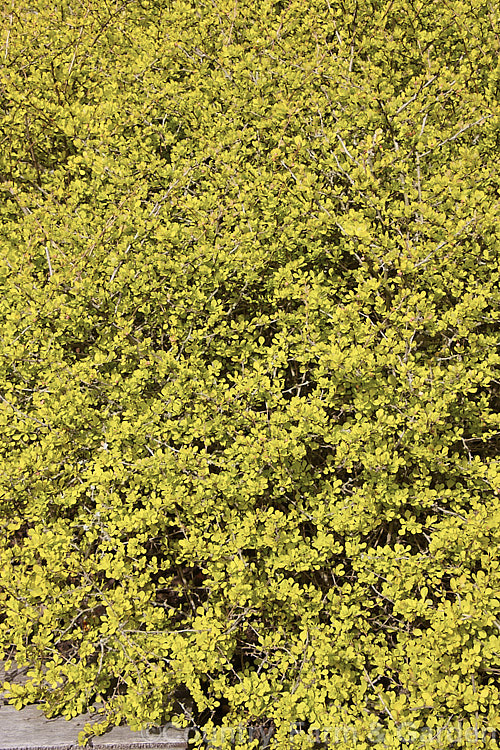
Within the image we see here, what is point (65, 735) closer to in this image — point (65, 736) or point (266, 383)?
point (65, 736)

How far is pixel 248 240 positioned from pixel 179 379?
71 cm

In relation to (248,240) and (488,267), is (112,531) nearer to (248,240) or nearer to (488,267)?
(248,240)

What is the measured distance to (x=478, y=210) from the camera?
254cm

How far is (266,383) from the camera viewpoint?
2617 millimetres

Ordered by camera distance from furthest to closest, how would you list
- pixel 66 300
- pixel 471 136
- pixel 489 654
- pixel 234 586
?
pixel 471 136 → pixel 66 300 → pixel 234 586 → pixel 489 654

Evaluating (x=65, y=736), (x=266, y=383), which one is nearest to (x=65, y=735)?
(x=65, y=736)

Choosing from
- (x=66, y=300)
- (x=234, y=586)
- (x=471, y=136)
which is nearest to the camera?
(x=234, y=586)

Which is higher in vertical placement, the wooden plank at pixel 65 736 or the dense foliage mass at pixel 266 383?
the dense foliage mass at pixel 266 383

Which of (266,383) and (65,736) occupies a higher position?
(266,383)

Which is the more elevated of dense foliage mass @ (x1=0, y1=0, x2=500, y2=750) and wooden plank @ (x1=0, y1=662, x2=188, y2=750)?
dense foliage mass @ (x1=0, y1=0, x2=500, y2=750)

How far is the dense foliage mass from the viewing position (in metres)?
2.49

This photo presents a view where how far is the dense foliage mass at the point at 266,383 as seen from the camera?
249cm

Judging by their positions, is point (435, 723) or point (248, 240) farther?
point (248, 240)

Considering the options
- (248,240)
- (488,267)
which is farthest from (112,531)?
(488,267)
